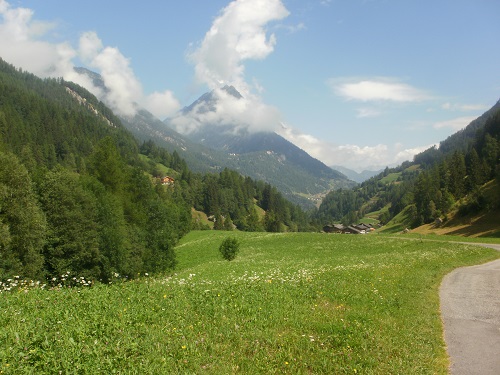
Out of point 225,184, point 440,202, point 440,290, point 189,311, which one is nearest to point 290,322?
point 189,311

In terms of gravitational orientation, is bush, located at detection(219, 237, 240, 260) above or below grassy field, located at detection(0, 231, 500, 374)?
below

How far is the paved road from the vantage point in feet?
29.1

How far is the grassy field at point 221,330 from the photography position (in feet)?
23.9

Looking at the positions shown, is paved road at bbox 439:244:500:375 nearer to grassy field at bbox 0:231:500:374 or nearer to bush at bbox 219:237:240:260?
grassy field at bbox 0:231:500:374

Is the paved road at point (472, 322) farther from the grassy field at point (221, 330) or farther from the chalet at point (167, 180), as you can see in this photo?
the chalet at point (167, 180)

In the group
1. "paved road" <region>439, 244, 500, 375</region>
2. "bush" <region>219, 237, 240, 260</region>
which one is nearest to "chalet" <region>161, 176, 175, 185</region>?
"bush" <region>219, 237, 240, 260</region>

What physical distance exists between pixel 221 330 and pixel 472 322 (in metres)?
9.23

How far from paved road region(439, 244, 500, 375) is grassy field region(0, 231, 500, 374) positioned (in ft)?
1.42

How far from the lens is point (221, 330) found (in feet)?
30.3

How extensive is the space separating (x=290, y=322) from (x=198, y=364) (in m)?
3.55

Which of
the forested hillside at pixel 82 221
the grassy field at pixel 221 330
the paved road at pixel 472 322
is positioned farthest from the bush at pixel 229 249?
the grassy field at pixel 221 330

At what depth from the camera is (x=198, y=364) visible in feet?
24.5

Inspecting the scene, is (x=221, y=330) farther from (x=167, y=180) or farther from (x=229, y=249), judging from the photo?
(x=167, y=180)

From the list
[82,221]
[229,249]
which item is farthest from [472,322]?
[82,221]
